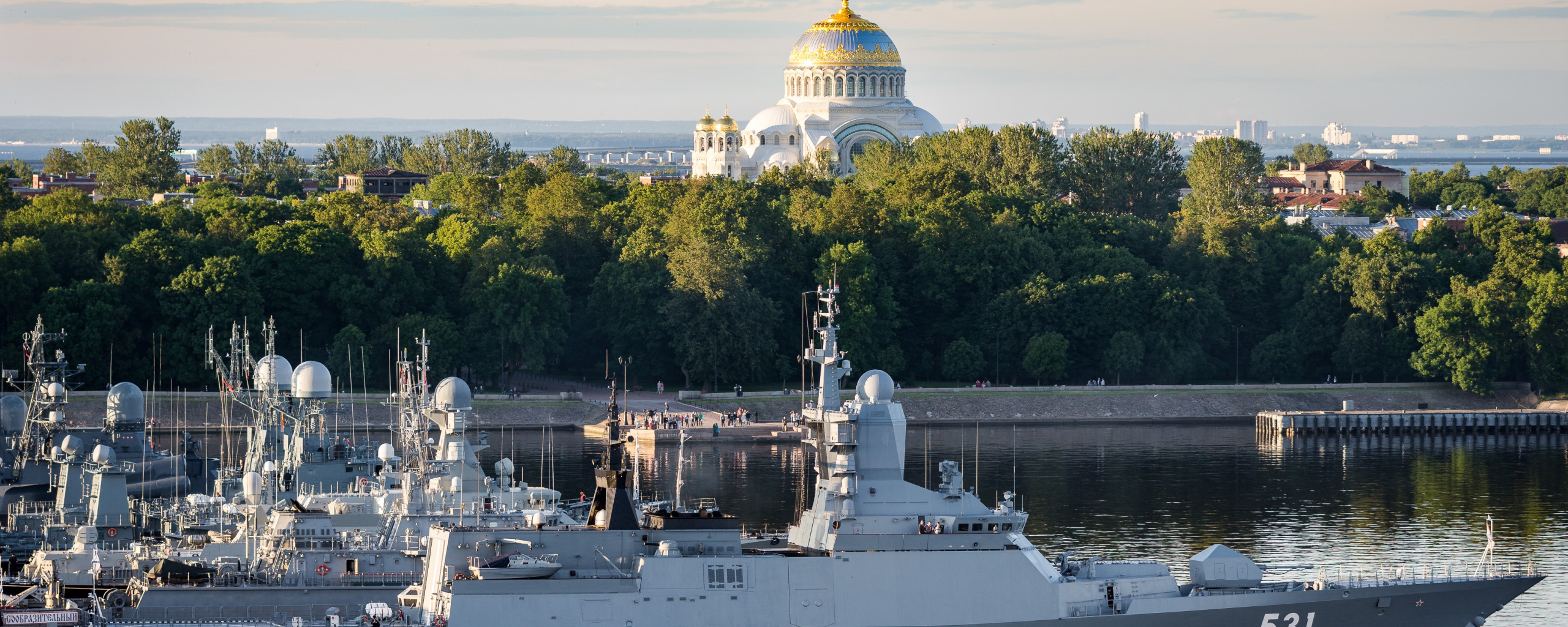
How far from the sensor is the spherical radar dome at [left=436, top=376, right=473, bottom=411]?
1954 inches

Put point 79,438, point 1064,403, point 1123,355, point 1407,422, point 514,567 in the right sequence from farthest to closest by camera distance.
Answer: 1. point 1123,355
2. point 1064,403
3. point 1407,422
4. point 79,438
5. point 514,567

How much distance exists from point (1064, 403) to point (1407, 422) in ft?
48.1

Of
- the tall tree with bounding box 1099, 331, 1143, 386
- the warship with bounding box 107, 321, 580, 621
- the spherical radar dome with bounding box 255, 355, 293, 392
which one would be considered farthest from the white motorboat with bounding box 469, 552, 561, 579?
the tall tree with bounding box 1099, 331, 1143, 386

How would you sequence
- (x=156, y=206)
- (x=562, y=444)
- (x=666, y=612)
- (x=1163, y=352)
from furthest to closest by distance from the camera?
(x=156, y=206) < (x=1163, y=352) < (x=562, y=444) < (x=666, y=612)

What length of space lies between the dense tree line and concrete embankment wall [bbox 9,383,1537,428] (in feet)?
5.23

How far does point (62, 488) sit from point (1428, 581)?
3211 cm

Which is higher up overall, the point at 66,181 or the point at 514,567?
the point at 66,181

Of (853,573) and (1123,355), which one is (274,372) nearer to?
(853,573)

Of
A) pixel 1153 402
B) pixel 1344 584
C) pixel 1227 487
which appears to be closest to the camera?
pixel 1344 584

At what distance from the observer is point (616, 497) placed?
38188mm

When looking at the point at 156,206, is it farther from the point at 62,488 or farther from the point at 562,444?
the point at 62,488

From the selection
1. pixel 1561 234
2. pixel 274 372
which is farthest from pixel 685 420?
pixel 1561 234

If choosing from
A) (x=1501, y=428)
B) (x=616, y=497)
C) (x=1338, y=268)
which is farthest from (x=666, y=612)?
(x=1338, y=268)

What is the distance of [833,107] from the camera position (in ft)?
562
